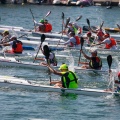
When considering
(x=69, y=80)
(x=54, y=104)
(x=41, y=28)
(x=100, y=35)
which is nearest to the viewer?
(x=54, y=104)

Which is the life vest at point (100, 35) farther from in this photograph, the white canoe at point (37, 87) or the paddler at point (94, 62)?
the white canoe at point (37, 87)

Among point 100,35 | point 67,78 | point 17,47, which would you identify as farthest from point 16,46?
point 67,78

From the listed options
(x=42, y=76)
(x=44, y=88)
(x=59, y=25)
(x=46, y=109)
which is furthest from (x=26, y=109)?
(x=59, y=25)

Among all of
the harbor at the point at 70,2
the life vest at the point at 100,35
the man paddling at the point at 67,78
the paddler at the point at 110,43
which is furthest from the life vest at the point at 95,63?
the harbor at the point at 70,2

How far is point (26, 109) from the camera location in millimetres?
27938

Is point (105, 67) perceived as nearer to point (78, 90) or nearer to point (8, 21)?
point (78, 90)

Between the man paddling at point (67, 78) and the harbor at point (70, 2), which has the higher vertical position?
the man paddling at point (67, 78)

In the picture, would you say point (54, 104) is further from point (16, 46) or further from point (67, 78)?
point (16, 46)

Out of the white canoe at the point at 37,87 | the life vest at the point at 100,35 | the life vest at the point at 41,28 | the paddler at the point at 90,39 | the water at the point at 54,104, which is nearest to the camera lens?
the water at the point at 54,104

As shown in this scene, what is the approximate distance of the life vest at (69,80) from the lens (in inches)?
1160

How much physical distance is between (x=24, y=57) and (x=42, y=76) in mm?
4684

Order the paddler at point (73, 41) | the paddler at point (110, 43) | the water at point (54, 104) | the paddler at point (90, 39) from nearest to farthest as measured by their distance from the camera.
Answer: the water at point (54, 104) < the paddler at point (73, 41) < the paddler at point (110, 43) < the paddler at point (90, 39)

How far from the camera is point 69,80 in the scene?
29.5m

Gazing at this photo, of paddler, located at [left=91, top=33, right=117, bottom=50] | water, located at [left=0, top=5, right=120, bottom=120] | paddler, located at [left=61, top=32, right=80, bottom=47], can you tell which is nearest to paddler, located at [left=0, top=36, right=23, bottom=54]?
water, located at [left=0, top=5, right=120, bottom=120]
